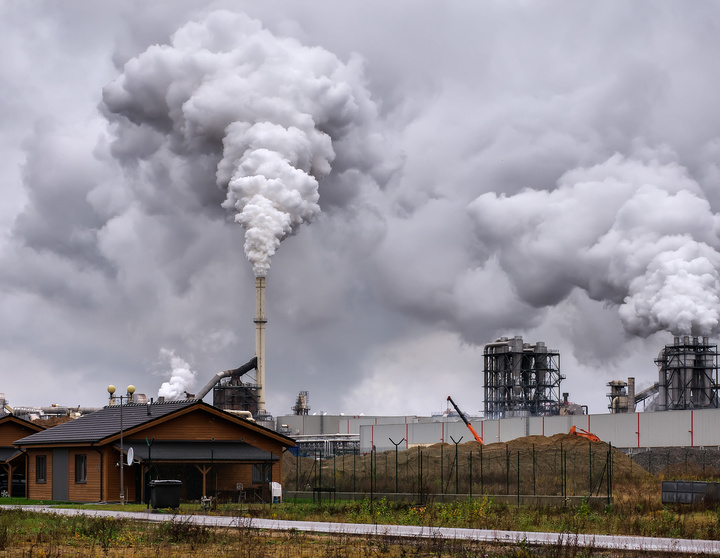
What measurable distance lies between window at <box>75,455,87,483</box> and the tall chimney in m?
59.5

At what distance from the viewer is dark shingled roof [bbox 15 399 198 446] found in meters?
46.4

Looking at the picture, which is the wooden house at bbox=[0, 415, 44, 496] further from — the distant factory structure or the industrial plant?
the distant factory structure

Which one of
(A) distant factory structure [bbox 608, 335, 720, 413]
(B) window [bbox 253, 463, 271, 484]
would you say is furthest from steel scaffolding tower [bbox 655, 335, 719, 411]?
(B) window [bbox 253, 463, 271, 484]

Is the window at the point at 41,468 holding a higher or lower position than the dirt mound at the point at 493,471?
higher

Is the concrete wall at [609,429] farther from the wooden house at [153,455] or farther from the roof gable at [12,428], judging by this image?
the roof gable at [12,428]

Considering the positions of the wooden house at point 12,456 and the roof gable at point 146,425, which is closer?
the roof gable at point 146,425

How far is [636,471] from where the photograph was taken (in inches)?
2416

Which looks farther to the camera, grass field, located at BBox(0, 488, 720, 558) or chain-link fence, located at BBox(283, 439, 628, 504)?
chain-link fence, located at BBox(283, 439, 628, 504)

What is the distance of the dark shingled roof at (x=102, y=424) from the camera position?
46.4 meters

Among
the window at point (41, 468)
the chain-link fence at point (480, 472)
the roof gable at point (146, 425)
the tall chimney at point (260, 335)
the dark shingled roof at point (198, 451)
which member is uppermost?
the tall chimney at point (260, 335)

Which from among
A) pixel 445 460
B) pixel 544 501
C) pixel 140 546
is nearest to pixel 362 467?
pixel 445 460

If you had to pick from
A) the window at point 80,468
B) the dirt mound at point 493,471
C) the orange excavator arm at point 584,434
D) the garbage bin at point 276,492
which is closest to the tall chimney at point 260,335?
the dirt mound at point 493,471

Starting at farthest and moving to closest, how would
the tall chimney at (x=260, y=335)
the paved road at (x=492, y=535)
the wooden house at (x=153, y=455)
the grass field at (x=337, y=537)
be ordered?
1. the tall chimney at (x=260, y=335)
2. the wooden house at (x=153, y=455)
3. the paved road at (x=492, y=535)
4. the grass field at (x=337, y=537)

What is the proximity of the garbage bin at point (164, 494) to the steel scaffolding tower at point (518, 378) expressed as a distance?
75.9 metres
